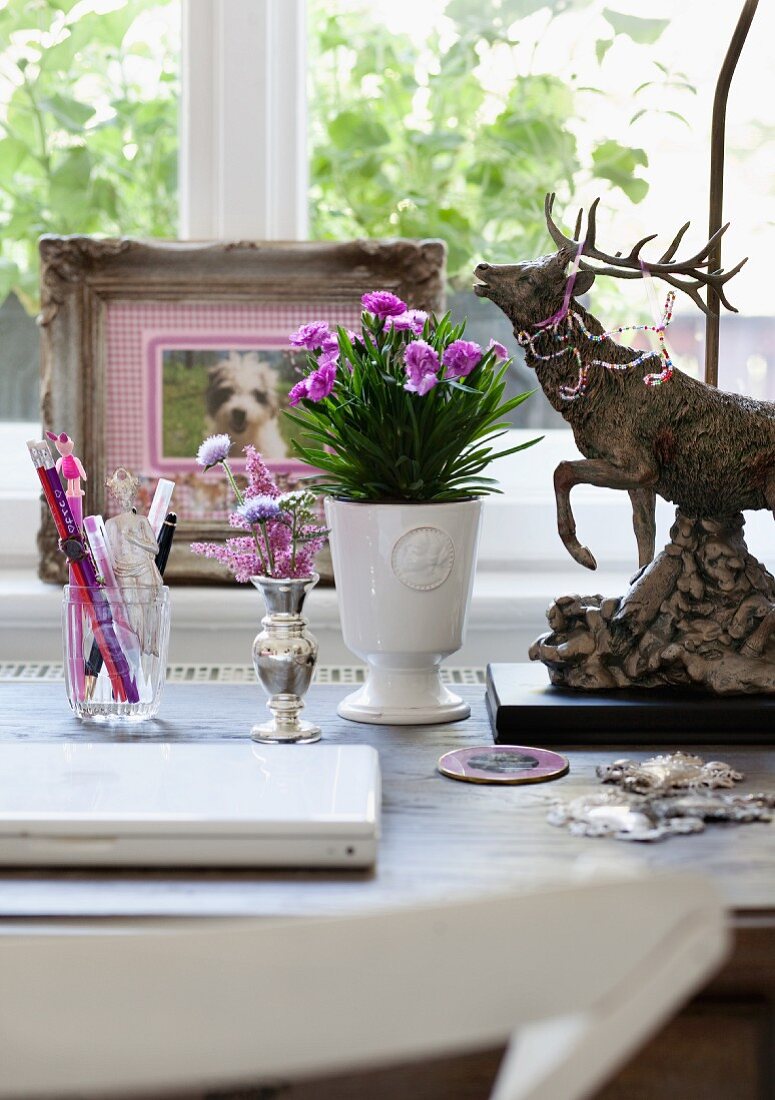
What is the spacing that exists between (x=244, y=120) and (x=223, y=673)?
708mm

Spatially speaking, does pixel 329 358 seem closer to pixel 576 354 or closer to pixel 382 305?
pixel 382 305

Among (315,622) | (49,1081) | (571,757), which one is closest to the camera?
(49,1081)

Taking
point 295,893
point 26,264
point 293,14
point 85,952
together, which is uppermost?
point 293,14

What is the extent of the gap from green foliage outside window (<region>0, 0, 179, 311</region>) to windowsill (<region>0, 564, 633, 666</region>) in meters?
0.45

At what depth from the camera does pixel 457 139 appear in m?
1.75

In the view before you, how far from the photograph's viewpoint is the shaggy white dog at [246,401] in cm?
163

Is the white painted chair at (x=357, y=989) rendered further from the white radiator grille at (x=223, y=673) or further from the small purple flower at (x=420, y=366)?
the white radiator grille at (x=223, y=673)

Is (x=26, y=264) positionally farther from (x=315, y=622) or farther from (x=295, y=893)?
(x=295, y=893)

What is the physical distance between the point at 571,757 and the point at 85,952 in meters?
0.65

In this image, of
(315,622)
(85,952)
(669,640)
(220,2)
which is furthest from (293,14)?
(85,952)

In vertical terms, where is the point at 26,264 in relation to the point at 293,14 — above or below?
below

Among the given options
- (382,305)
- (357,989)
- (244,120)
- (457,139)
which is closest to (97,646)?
(382,305)

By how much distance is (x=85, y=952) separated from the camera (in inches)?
17.7

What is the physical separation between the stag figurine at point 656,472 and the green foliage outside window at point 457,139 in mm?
661
